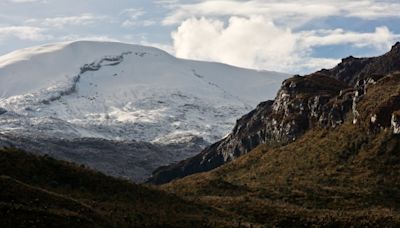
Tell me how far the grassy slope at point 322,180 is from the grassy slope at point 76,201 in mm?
7451

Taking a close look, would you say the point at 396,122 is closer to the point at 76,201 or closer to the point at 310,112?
the point at 310,112

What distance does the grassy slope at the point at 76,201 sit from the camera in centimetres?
4062

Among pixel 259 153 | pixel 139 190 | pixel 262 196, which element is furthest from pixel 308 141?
pixel 139 190

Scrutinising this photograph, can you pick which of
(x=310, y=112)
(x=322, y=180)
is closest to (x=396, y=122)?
(x=322, y=180)

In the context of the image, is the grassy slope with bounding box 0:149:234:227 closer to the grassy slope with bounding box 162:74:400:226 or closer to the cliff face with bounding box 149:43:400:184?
the grassy slope with bounding box 162:74:400:226

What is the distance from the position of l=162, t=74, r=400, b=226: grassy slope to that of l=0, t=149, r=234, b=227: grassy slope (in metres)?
7.45

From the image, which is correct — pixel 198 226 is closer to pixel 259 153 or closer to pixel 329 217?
pixel 329 217

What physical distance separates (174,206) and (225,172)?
2365 inches

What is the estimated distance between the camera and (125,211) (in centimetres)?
4931

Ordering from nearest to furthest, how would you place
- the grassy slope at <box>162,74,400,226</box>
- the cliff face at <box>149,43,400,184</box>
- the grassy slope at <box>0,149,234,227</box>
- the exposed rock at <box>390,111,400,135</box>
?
the grassy slope at <box>0,149,234,227</box> → the grassy slope at <box>162,74,400,226</box> → the exposed rock at <box>390,111,400,135</box> → the cliff face at <box>149,43,400,184</box>

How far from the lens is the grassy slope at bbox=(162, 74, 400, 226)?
59.5 metres

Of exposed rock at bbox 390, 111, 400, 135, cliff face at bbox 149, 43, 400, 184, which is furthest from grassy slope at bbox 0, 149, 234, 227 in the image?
cliff face at bbox 149, 43, 400, 184

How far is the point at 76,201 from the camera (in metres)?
46.2

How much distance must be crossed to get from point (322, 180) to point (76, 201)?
47.9 m
